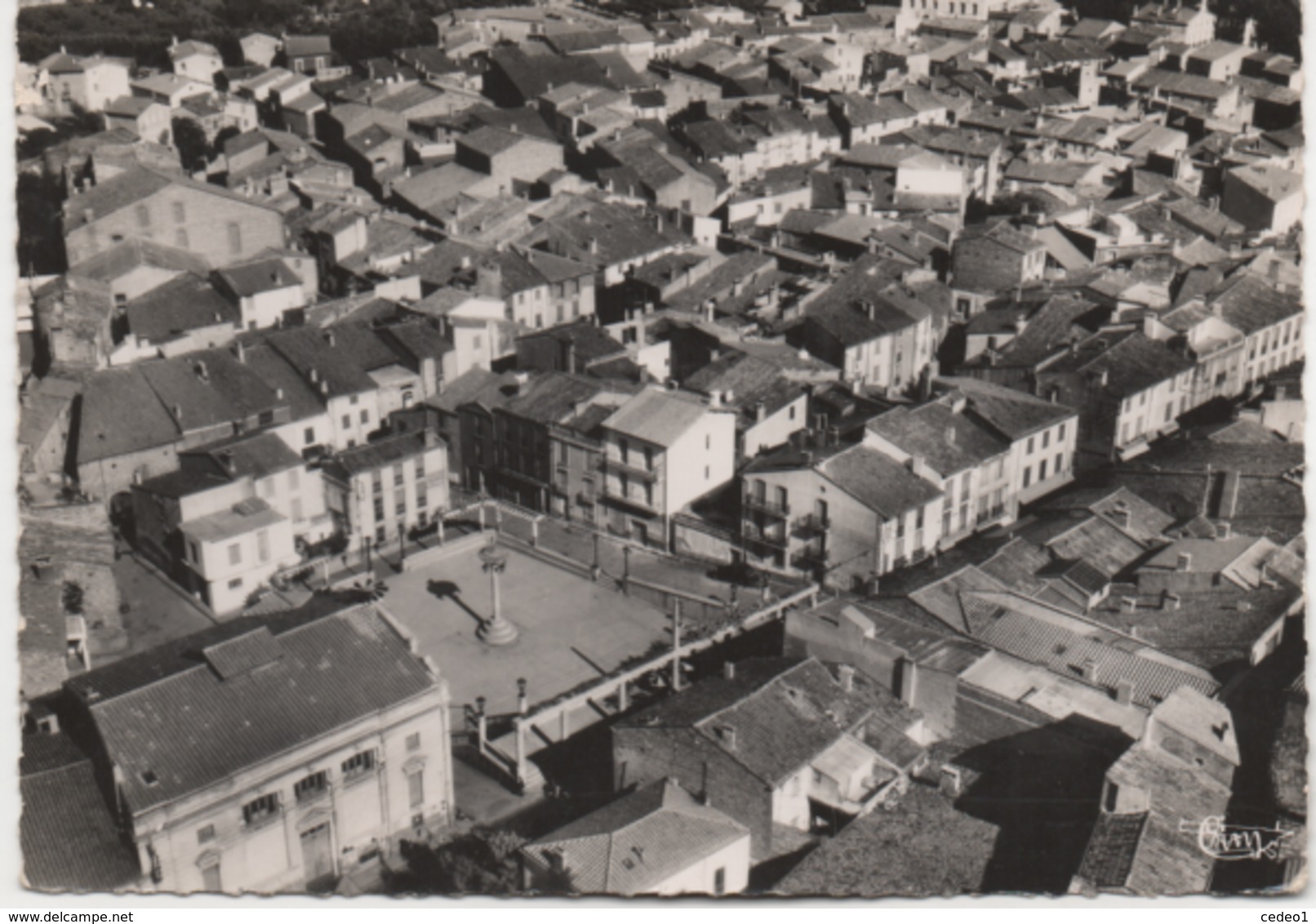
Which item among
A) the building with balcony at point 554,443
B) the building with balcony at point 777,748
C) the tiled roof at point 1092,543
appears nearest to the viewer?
the building with balcony at point 777,748

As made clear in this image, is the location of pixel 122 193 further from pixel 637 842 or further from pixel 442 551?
pixel 637 842

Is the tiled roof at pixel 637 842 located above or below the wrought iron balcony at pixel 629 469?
above

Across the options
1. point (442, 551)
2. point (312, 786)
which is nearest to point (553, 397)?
point (442, 551)

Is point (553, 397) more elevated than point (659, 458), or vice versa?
point (553, 397)

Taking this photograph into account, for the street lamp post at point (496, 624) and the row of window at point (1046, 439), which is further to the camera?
the row of window at point (1046, 439)

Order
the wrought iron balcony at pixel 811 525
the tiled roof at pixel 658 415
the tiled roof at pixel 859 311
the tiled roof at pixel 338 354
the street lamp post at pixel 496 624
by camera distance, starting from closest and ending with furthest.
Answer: the street lamp post at pixel 496 624 < the wrought iron balcony at pixel 811 525 < the tiled roof at pixel 658 415 < the tiled roof at pixel 338 354 < the tiled roof at pixel 859 311

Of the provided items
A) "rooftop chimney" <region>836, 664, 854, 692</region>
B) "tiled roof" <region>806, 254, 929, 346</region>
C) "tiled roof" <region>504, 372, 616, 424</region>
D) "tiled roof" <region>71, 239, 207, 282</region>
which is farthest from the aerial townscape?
"rooftop chimney" <region>836, 664, 854, 692</region>

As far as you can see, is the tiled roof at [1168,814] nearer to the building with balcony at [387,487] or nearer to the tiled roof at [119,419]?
the building with balcony at [387,487]

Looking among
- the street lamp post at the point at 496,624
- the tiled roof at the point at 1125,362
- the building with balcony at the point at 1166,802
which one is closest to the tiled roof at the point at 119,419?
the street lamp post at the point at 496,624
